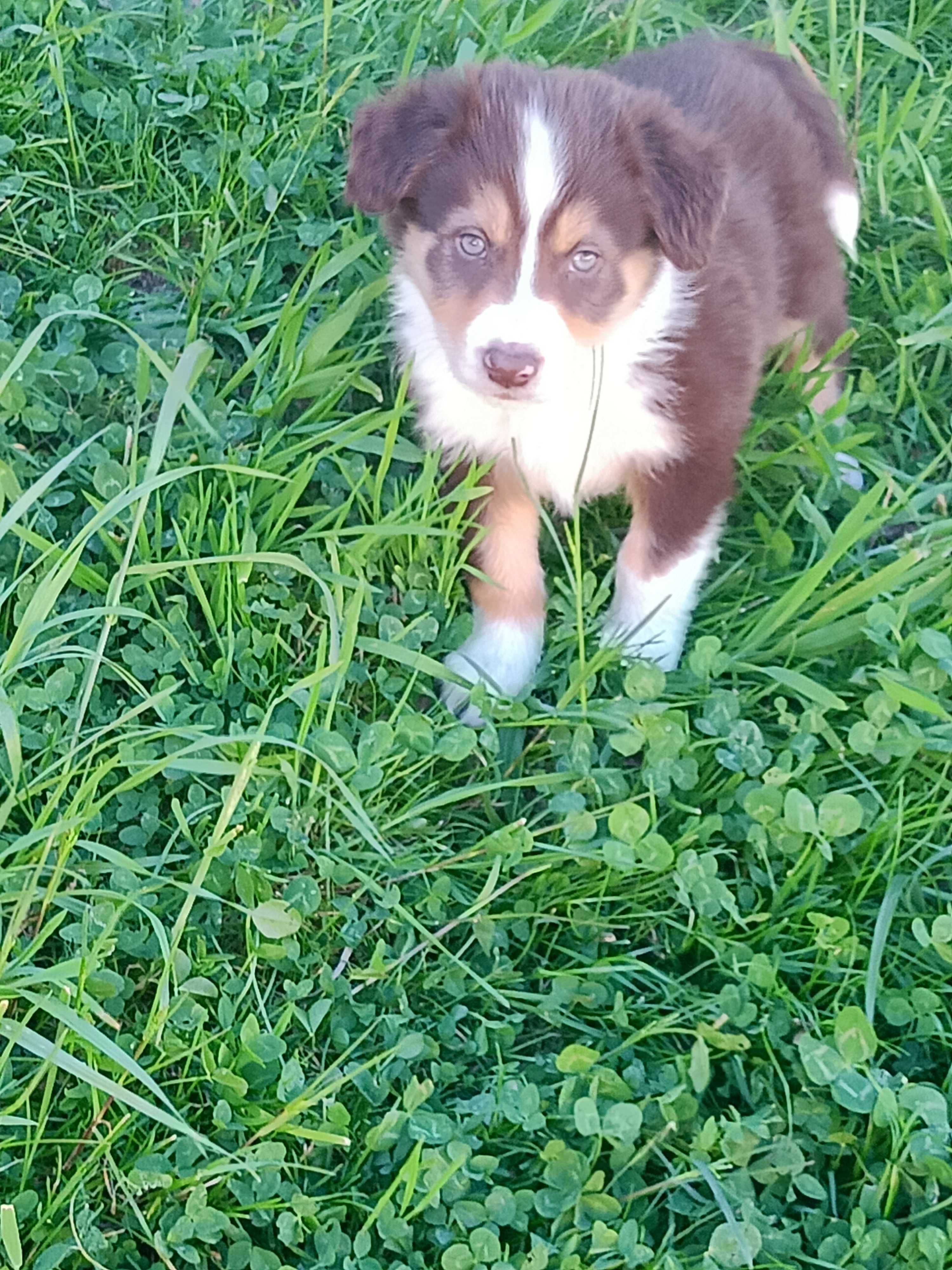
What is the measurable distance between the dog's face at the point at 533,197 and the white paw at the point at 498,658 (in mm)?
625

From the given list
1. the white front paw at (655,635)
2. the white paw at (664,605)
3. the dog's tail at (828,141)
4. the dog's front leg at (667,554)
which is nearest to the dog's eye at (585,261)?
the dog's front leg at (667,554)

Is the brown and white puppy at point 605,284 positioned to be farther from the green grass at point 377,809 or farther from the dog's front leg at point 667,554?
the green grass at point 377,809

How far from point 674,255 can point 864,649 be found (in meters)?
0.87

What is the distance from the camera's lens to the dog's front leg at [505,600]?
8.57 ft

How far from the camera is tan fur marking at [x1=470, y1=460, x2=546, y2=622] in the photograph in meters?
2.62

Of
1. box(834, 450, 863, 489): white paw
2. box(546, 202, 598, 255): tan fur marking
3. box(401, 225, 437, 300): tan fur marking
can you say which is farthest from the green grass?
box(546, 202, 598, 255): tan fur marking

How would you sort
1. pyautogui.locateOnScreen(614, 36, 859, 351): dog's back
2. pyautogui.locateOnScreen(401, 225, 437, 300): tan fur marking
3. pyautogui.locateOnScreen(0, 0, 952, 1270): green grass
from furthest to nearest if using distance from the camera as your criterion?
pyautogui.locateOnScreen(614, 36, 859, 351): dog's back → pyautogui.locateOnScreen(401, 225, 437, 300): tan fur marking → pyautogui.locateOnScreen(0, 0, 952, 1270): green grass

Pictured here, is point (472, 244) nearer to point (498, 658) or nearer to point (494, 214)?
point (494, 214)

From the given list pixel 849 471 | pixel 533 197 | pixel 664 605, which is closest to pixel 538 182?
pixel 533 197

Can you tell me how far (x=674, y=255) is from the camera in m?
2.18

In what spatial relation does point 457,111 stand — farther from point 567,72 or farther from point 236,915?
point 236,915

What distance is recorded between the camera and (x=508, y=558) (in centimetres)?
265

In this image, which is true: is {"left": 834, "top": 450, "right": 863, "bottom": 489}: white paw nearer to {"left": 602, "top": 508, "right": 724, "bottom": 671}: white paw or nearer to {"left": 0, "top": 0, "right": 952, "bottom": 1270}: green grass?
{"left": 0, "top": 0, "right": 952, "bottom": 1270}: green grass

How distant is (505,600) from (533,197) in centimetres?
85
